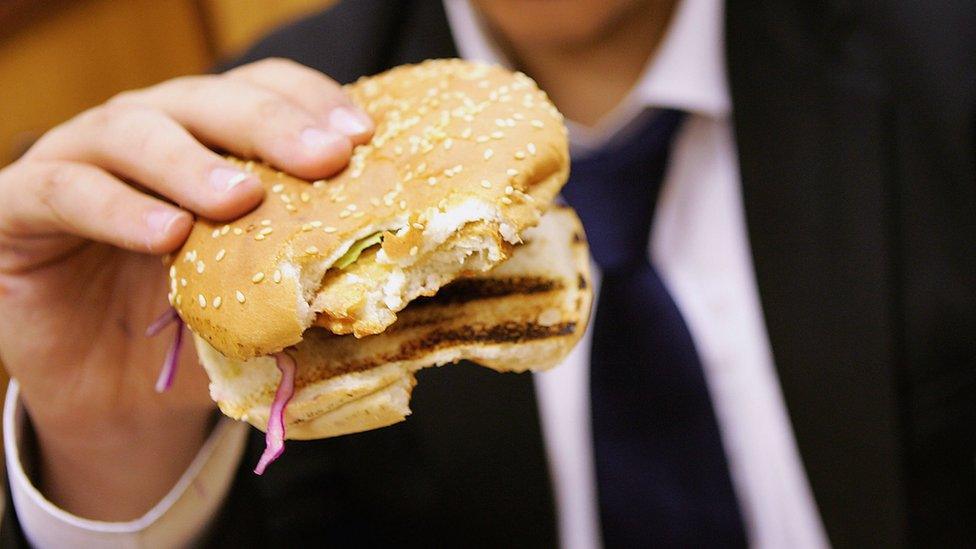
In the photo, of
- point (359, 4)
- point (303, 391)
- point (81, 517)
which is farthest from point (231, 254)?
point (359, 4)

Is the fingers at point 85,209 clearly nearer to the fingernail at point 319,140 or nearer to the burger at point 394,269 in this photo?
the burger at point 394,269

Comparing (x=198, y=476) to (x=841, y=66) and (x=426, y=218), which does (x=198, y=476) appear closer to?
(x=426, y=218)

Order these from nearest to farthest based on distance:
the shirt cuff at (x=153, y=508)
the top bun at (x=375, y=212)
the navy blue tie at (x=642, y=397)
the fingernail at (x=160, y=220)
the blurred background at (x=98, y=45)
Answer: the top bun at (x=375, y=212)
the fingernail at (x=160, y=220)
the shirt cuff at (x=153, y=508)
the navy blue tie at (x=642, y=397)
the blurred background at (x=98, y=45)

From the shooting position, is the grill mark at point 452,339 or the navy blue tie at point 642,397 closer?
the grill mark at point 452,339

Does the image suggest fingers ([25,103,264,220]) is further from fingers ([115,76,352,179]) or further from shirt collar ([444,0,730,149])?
shirt collar ([444,0,730,149])

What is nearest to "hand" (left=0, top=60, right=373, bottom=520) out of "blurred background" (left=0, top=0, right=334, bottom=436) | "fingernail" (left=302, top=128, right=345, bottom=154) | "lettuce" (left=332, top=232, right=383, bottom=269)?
"fingernail" (left=302, top=128, right=345, bottom=154)

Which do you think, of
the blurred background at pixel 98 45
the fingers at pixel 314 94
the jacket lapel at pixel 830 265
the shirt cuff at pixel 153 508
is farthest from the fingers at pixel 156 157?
the blurred background at pixel 98 45

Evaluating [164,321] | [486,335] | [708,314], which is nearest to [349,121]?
[486,335]

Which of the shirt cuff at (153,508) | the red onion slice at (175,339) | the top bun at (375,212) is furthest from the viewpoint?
the shirt cuff at (153,508)
